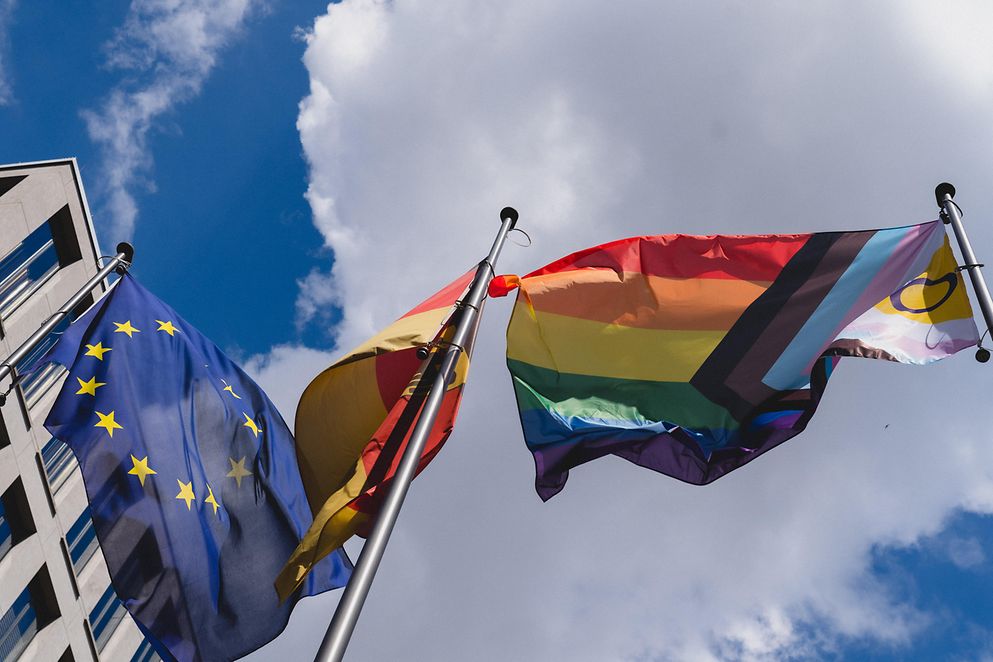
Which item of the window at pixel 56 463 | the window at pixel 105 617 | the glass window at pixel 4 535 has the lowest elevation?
the window at pixel 105 617

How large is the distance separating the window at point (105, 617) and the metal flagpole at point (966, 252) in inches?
917

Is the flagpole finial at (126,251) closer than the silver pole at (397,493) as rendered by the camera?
No

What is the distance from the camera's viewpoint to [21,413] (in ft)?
75.5

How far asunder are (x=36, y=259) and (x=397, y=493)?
21.1 m

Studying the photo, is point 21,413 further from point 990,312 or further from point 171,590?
point 990,312

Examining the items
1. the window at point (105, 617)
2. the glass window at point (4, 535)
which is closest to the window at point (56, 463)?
the glass window at point (4, 535)

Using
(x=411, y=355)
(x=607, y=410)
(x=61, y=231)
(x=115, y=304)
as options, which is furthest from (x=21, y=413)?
(x=607, y=410)

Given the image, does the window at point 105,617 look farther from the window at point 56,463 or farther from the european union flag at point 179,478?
the european union flag at point 179,478

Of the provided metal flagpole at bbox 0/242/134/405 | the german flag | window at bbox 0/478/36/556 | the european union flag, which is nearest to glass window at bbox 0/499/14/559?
window at bbox 0/478/36/556

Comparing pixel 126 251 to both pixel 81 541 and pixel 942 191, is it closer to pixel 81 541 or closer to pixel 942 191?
pixel 942 191

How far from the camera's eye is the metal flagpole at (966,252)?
910 centimetres

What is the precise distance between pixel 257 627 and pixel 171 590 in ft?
3.53

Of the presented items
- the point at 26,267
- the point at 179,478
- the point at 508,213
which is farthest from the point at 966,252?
the point at 26,267

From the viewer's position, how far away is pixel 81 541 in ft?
83.1
